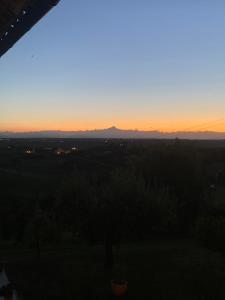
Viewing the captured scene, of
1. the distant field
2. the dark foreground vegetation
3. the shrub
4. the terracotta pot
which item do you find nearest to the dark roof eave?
the terracotta pot

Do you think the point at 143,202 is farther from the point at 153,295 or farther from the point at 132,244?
the point at 132,244

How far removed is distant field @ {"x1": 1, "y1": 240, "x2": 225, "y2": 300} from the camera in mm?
16828

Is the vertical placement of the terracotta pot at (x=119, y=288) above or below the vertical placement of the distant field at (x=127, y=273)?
above

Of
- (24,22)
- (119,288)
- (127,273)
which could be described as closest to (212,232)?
(127,273)

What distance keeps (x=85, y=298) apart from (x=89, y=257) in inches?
318

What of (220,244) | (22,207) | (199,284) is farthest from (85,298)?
(22,207)

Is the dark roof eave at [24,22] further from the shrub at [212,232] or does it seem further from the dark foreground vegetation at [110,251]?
the shrub at [212,232]

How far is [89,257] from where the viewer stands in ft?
79.4

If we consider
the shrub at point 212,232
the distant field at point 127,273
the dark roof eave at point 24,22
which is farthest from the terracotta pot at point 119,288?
the dark roof eave at point 24,22

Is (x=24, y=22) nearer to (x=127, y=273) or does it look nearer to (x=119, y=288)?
(x=119, y=288)

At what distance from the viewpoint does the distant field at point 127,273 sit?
663 inches

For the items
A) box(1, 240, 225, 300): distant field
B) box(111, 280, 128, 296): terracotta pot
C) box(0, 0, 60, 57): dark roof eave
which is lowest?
box(1, 240, 225, 300): distant field

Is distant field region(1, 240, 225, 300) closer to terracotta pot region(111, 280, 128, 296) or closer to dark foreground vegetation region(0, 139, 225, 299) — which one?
dark foreground vegetation region(0, 139, 225, 299)

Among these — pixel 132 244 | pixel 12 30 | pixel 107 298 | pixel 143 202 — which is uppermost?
pixel 12 30
